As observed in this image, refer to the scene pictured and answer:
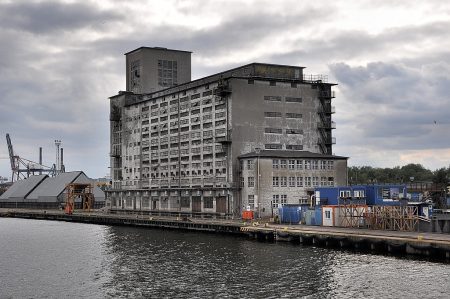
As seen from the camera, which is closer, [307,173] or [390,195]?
[390,195]

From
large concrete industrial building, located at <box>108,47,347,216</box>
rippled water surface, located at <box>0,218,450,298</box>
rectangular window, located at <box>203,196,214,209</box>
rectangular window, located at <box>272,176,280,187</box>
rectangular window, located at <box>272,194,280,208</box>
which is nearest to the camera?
rippled water surface, located at <box>0,218,450,298</box>

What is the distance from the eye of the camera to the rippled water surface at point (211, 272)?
52812mm

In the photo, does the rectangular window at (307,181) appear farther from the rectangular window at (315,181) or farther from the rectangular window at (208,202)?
the rectangular window at (208,202)

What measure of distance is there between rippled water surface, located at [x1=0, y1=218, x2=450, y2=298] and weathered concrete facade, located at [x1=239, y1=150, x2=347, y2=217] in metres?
27.8

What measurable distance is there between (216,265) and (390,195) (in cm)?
3908

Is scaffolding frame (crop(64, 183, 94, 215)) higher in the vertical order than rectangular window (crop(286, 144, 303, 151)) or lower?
lower

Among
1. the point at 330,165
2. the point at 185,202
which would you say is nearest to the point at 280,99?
the point at 330,165

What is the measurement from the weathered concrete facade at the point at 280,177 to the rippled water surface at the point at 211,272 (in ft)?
91.3

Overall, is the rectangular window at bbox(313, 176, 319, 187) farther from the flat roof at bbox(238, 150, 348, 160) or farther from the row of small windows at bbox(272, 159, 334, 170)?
the flat roof at bbox(238, 150, 348, 160)

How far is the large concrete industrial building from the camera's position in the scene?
12438 cm

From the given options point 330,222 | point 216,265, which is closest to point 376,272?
point 216,265

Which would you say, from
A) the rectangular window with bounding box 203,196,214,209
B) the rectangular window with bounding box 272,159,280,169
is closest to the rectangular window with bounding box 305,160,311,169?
the rectangular window with bounding box 272,159,280,169

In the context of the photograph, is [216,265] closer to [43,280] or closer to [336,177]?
[43,280]

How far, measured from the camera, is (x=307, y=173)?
124750mm
